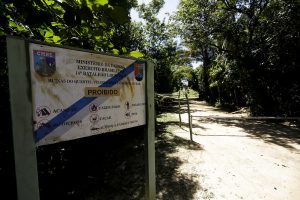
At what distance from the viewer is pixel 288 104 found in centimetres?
1023

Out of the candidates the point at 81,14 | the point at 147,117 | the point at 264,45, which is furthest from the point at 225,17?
the point at 81,14

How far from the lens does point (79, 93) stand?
1970mm

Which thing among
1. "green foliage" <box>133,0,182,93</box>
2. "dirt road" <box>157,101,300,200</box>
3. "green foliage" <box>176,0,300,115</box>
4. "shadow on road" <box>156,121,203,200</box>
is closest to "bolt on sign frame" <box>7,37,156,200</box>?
"shadow on road" <box>156,121,203,200</box>

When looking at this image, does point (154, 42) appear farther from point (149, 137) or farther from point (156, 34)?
point (149, 137)

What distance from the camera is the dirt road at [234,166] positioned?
3.91 meters

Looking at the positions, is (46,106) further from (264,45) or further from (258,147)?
(264,45)

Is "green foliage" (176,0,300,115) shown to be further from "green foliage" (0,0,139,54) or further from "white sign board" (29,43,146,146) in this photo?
"green foliage" (0,0,139,54)

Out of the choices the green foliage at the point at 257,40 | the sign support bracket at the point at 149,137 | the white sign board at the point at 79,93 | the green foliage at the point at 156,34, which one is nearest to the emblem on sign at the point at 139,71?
the white sign board at the point at 79,93

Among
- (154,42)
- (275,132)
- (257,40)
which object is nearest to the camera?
(275,132)

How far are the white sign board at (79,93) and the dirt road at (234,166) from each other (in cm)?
216

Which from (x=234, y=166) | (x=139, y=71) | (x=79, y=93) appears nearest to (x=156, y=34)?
(x=234, y=166)

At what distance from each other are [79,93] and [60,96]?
166 mm

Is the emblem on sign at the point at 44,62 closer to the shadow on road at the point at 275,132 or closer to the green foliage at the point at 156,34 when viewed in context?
the shadow on road at the point at 275,132

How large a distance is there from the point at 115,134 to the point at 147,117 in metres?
4.06
